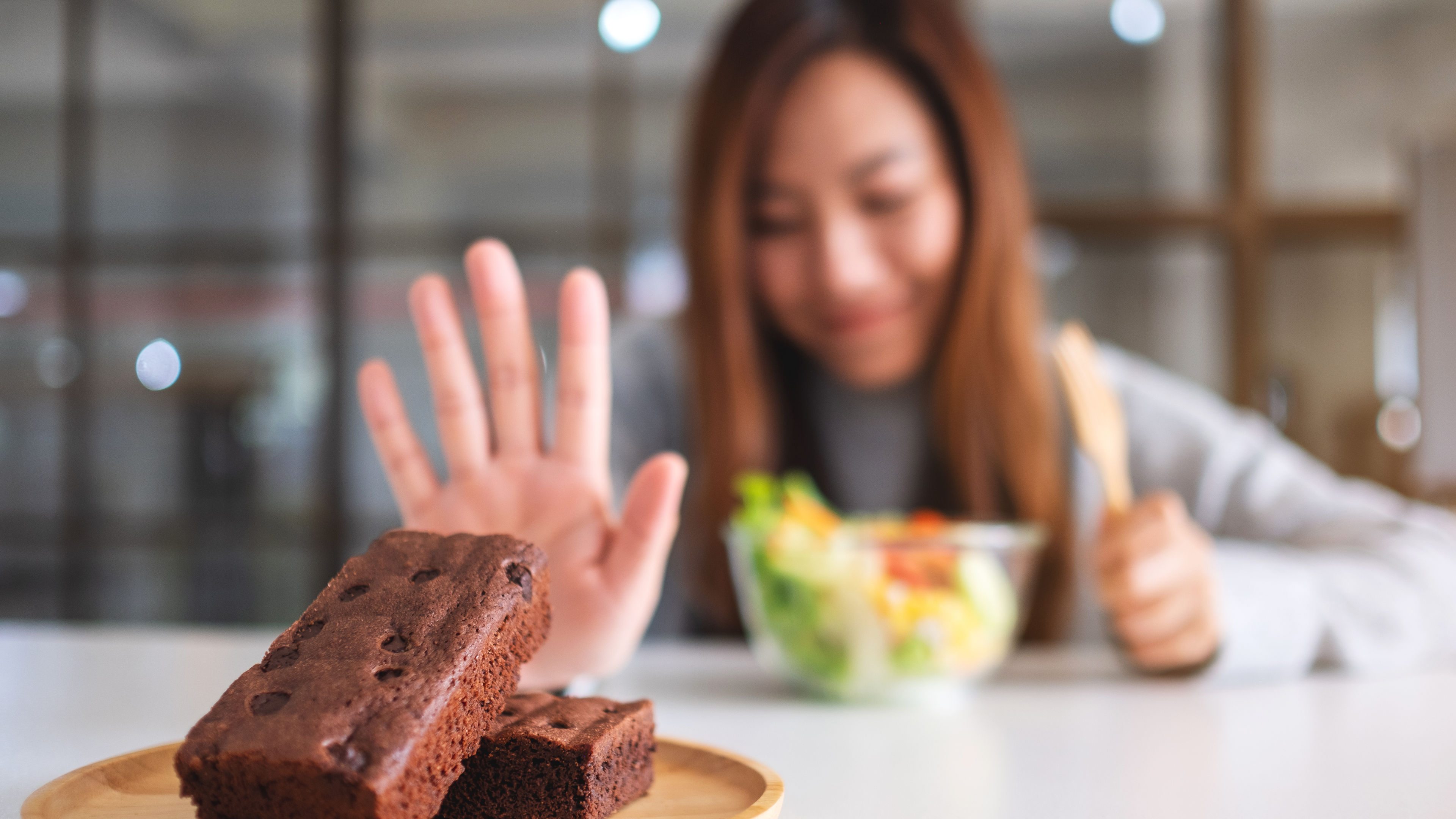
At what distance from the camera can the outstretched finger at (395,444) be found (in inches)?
29.8

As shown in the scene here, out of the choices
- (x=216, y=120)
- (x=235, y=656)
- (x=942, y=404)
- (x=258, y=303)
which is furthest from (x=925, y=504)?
(x=216, y=120)

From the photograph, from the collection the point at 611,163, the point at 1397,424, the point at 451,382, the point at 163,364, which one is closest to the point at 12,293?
the point at 163,364

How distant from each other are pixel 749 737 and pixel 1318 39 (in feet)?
9.91

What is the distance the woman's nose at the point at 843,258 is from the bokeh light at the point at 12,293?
3.02m

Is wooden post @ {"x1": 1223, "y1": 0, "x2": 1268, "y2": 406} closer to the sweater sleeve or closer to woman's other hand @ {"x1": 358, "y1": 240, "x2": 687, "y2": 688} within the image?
the sweater sleeve

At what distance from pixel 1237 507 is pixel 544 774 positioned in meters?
1.20

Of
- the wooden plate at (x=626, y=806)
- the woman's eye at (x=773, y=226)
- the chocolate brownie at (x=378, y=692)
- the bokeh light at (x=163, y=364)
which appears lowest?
the wooden plate at (x=626, y=806)

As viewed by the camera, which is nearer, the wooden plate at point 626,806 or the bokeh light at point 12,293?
the wooden plate at point 626,806

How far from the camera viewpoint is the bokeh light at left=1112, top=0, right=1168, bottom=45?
298cm

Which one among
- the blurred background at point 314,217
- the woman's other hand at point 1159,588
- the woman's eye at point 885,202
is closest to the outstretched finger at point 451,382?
the woman's other hand at point 1159,588

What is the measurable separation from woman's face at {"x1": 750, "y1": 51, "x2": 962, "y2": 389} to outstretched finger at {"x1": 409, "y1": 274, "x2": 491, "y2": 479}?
609 mm

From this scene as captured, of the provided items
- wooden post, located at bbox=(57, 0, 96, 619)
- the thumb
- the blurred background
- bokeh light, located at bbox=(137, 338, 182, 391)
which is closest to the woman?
the thumb

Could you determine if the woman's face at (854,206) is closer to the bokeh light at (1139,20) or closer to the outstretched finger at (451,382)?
the outstretched finger at (451,382)

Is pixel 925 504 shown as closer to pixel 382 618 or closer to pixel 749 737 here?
pixel 749 737
